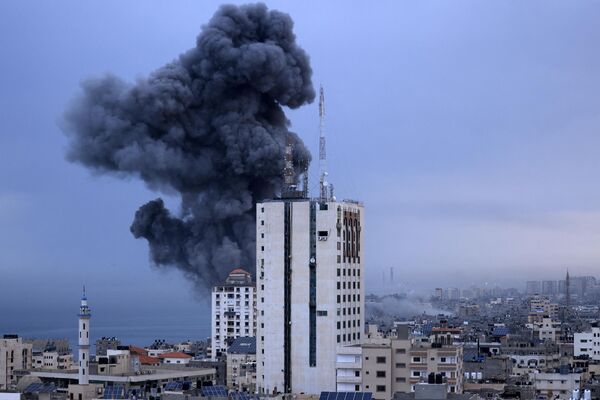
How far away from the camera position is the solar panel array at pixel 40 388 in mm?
58875

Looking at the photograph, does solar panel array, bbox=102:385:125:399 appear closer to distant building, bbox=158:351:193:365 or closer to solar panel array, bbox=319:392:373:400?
solar panel array, bbox=319:392:373:400

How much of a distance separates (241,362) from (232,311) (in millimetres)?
12922

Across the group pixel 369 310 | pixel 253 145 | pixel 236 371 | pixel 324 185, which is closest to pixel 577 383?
pixel 324 185

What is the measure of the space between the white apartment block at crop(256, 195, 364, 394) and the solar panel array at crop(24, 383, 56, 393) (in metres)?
9.59

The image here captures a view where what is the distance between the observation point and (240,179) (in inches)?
3228

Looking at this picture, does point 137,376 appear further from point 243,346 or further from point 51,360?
point 51,360

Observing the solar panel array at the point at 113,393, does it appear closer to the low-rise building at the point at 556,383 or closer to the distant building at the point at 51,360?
the low-rise building at the point at 556,383

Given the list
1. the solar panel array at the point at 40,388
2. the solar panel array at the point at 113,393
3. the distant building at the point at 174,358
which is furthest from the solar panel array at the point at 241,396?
the distant building at the point at 174,358

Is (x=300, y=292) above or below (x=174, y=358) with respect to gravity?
above

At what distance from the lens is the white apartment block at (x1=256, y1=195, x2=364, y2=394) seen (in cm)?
5572

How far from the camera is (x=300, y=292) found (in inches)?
2208

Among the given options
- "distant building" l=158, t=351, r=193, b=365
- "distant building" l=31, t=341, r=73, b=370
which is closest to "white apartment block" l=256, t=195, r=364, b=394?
"distant building" l=158, t=351, r=193, b=365

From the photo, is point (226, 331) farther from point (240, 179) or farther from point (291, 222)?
point (291, 222)

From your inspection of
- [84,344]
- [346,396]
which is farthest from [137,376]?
[346,396]
